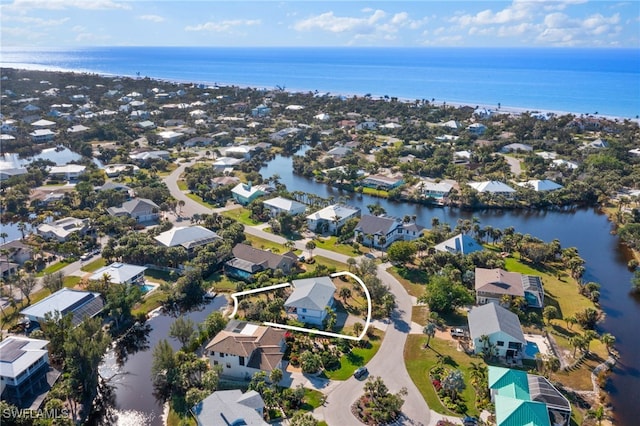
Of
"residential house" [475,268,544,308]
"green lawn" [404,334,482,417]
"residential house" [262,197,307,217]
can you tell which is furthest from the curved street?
"residential house" [262,197,307,217]

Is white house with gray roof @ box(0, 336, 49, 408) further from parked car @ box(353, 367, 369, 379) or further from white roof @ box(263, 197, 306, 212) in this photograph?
white roof @ box(263, 197, 306, 212)

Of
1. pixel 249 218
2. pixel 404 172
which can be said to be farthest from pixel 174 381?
pixel 404 172

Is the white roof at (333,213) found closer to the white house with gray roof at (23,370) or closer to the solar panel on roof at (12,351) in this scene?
the white house with gray roof at (23,370)

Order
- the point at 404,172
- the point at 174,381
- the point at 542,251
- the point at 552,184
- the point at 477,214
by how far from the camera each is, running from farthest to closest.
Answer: the point at 404,172, the point at 552,184, the point at 477,214, the point at 542,251, the point at 174,381

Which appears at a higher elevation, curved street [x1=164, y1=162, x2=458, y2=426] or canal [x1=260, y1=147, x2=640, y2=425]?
curved street [x1=164, y1=162, x2=458, y2=426]

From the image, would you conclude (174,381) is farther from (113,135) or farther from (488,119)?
(488,119)

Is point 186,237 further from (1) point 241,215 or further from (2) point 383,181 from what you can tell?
(2) point 383,181

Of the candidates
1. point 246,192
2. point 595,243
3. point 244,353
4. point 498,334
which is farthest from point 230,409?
point 595,243

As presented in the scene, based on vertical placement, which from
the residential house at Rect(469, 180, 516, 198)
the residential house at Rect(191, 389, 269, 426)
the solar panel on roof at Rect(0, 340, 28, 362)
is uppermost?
the solar panel on roof at Rect(0, 340, 28, 362)

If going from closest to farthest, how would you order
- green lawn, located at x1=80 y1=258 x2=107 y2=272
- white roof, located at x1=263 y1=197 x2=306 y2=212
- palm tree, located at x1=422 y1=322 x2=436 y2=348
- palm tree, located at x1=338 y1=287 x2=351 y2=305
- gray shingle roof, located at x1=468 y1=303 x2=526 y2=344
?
gray shingle roof, located at x1=468 y1=303 x2=526 y2=344
palm tree, located at x1=422 y1=322 x2=436 y2=348
palm tree, located at x1=338 y1=287 x2=351 y2=305
green lawn, located at x1=80 y1=258 x2=107 y2=272
white roof, located at x1=263 y1=197 x2=306 y2=212
